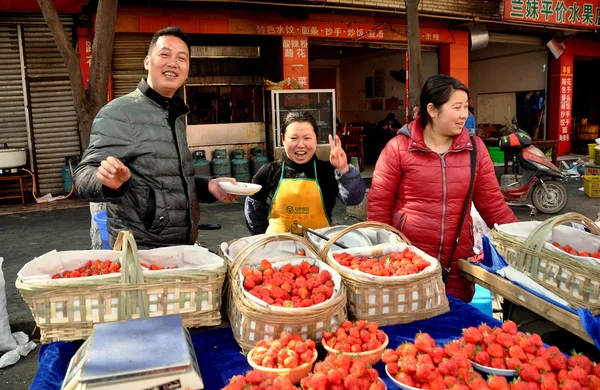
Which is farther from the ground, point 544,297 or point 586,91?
point 586,91

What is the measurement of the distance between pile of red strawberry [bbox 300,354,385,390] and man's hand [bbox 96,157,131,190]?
1229 mm

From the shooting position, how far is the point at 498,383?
5.32 feet

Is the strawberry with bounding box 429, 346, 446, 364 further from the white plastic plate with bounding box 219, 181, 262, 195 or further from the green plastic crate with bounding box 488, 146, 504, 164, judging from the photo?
the green plastic crate with bounding box 488, 146, 504, 164

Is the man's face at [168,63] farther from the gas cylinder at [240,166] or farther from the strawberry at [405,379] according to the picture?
the gas cylinder at [240,166]

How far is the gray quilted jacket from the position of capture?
2557 millimetres

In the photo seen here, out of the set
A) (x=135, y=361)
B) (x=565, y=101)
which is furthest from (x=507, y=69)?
(x=135, y=361)

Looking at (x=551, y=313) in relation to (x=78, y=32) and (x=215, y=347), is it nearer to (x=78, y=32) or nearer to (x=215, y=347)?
(x=215, y=347)

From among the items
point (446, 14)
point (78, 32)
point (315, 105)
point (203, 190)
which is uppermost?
point (446, 14)

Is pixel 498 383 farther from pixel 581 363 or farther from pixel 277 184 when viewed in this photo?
pixel 277 184

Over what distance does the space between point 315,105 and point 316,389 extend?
10.8m

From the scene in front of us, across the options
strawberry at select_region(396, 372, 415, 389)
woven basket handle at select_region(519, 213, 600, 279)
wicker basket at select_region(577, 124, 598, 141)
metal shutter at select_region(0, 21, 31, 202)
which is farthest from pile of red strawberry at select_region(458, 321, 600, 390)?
wicker basket at select_region(577, 124, 598, 141)

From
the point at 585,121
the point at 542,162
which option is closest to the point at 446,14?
the point at 542,162

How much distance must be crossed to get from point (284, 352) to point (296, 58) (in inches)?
446

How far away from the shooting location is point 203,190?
294cm
